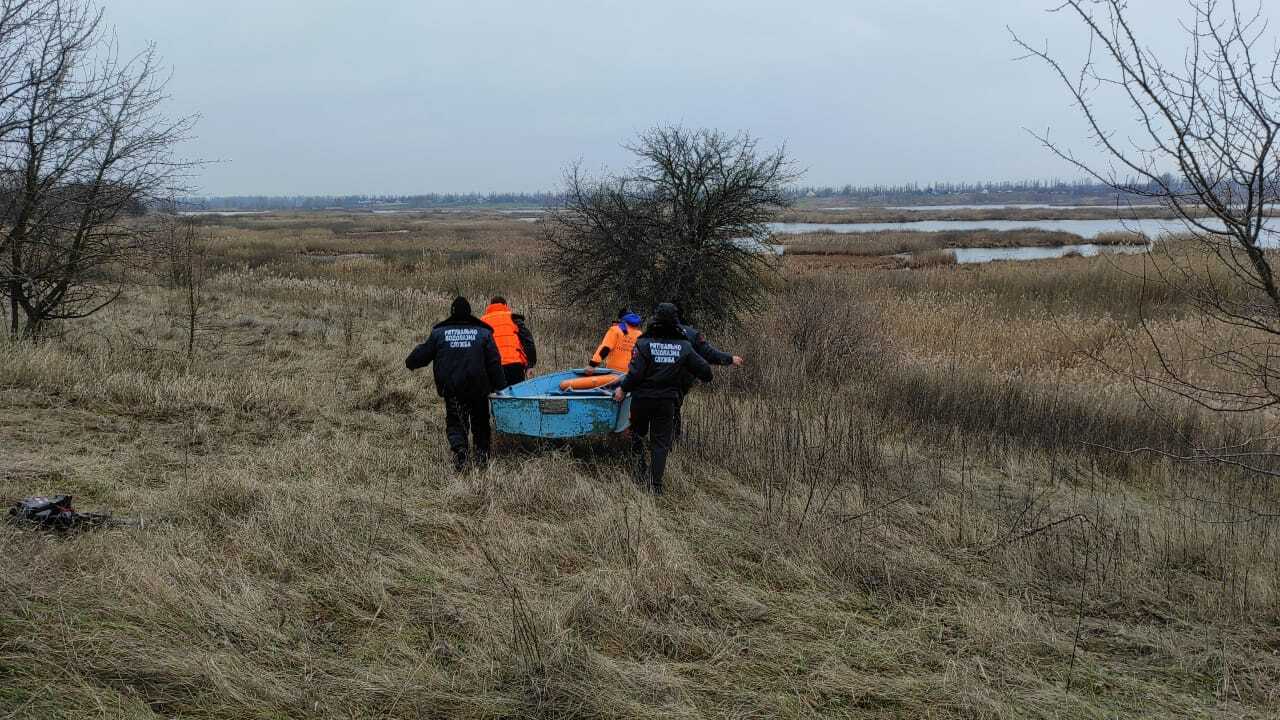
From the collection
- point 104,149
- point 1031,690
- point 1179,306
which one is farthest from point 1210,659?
point 1179,306

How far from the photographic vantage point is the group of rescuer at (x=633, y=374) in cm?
630

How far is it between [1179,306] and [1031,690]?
703 inches

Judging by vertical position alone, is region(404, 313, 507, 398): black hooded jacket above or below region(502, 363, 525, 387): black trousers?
above

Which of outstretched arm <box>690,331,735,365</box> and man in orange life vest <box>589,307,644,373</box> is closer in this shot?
outstretched arm <box>690,331,735,365</box>

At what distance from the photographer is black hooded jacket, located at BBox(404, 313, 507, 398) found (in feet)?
21.8

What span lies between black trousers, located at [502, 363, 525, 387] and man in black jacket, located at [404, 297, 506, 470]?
801 mm

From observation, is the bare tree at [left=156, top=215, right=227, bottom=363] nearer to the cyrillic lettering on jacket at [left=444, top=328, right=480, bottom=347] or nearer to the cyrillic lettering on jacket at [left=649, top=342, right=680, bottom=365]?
the cyrillic lettering on jacket at [left=444, top=328, right=480, bottom=347]

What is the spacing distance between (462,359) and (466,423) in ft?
1.91

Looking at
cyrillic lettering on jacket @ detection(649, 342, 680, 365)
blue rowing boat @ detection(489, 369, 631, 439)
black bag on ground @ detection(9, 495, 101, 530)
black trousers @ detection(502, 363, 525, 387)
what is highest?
cyrillic lettering on jacket @ detection(649, 342, 680, 365)

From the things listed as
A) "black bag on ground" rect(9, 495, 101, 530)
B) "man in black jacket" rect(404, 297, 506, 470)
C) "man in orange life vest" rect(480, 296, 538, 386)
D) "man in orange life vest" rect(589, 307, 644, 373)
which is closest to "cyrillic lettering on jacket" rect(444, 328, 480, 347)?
"man in black jacket" rect(404, 297, 506, 470)

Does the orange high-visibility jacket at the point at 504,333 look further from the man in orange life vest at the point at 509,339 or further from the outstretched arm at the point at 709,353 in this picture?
the outstretched arm at the point at 709,353

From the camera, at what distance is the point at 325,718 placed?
10.8 ft

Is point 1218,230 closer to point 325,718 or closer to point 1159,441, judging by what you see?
point 325,718

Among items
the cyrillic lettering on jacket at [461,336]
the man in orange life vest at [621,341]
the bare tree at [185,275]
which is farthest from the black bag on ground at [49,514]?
the bare tree at [185,275]
